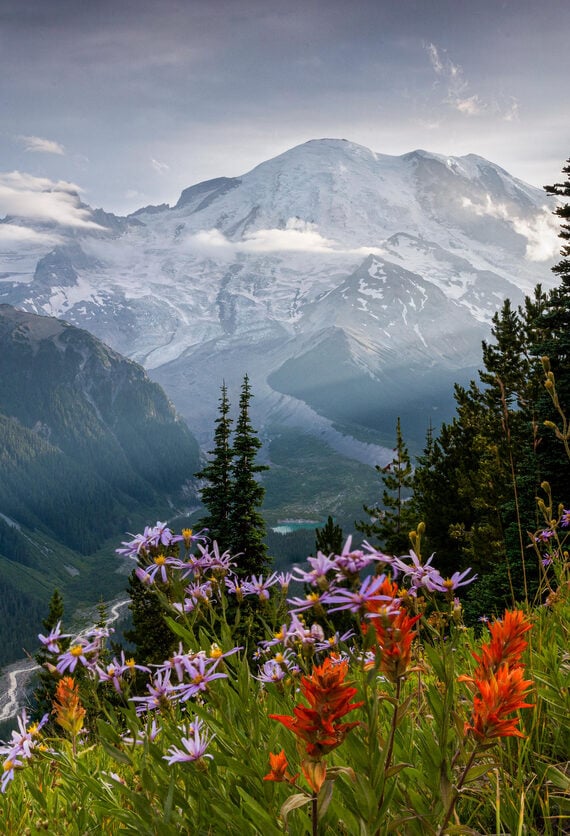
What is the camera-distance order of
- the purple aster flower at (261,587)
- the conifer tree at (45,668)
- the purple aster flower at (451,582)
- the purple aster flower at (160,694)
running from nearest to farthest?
the purple aster flower at (451,582) → the purple aster flower at (160,694) → the purple aster flower at (261,587) → the conifer tree at (45,668)

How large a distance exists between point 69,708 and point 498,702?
2.78 metres

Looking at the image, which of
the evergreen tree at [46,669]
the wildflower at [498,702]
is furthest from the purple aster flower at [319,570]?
the evergreen tree at [46,669]

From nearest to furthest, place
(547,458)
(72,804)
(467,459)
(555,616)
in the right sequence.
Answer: (72,804) < (555,616) < (547,458) < (467,459)

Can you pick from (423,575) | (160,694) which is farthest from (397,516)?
(423,575)

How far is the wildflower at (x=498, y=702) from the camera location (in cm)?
137

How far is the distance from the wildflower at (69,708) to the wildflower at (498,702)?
259cm

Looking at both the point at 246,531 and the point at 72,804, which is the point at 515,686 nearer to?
the point at 72,804

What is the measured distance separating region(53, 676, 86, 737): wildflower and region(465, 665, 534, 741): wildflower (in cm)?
259

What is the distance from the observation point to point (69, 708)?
10.7 ft

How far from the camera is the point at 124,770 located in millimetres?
2936

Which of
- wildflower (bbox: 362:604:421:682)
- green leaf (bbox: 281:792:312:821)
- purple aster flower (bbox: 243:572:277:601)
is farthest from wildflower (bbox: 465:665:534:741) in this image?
purple aster flower (bbox: 243:572:277:601)

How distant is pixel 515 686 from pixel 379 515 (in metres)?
39.0

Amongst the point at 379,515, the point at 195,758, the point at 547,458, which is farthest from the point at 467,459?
the point at 195,758

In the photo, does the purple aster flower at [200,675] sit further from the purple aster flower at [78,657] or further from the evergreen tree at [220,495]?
the evergreen tree at [220,495]
